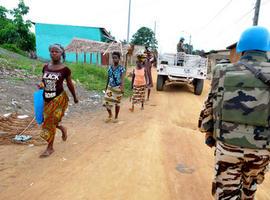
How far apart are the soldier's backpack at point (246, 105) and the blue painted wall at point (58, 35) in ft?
91.6

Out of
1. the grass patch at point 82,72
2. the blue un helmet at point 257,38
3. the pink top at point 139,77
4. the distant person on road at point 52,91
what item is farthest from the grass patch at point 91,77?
the blue un helmet at point 257,38

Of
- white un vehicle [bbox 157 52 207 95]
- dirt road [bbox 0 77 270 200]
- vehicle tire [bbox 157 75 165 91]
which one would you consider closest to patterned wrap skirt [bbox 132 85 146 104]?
dirt road [bbox 0 77 270 200]

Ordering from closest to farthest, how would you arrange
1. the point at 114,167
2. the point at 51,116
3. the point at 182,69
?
the point at 114,167 → the point at 51,116 → the point at 182,69

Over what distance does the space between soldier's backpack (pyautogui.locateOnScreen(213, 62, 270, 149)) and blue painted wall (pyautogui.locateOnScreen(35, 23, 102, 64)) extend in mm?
27923

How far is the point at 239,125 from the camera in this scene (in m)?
2.27

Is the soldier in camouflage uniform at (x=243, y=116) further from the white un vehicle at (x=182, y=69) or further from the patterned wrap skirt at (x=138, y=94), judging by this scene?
the white un vehicle at (x=182, y=69)

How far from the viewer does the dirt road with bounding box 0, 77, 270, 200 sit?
3.57 metres

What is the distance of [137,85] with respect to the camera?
8953 mm

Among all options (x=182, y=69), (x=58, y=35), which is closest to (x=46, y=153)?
(x=182, y=69)

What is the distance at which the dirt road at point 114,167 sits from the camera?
11.7 feet

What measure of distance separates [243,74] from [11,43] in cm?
3083

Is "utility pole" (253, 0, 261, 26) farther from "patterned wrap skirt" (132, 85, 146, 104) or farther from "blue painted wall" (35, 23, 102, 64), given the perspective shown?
"blue painted wall" (35, 23, 102, 64)

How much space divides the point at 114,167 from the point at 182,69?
9.75m

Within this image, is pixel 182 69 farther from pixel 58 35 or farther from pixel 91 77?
pixel 58 35
